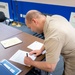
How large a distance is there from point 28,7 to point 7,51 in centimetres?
270

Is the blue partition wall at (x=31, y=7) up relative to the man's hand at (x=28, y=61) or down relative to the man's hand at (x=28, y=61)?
up

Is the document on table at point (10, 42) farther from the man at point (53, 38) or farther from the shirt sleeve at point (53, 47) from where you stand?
the shirt sleeve at point (53, 47)

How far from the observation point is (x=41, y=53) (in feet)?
4.77

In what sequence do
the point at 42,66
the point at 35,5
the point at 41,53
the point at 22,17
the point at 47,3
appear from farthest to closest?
the point at 22,17 → the point at 35,5 → the point at 47,3 → the point at 41,53 → the point at 42,66

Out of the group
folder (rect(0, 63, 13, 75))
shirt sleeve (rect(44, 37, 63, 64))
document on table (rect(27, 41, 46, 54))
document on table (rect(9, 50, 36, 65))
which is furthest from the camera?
document on table (rect(27, 41, 46, 54))

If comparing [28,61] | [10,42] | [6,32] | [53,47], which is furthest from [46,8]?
[53,47]

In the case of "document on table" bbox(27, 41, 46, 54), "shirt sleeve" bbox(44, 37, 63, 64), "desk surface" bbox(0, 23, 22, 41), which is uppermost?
"shirt sleeve" bbox(44, 37, 63, 64)

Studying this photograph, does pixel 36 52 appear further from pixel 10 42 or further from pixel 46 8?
pixel 46 8

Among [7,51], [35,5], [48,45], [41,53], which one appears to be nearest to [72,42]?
[48,45]

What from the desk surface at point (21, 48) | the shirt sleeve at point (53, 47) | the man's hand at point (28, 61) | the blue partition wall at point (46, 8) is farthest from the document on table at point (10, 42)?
the blue partition wall at point (46, 8)

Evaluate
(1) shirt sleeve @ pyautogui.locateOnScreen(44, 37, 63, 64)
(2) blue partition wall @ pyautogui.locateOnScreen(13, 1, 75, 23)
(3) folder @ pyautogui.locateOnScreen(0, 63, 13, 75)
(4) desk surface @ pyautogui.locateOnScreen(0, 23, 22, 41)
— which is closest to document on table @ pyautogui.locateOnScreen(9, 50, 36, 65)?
(3) folder @ pyautogui.locateOnScreen(0, 63, 13, 75)

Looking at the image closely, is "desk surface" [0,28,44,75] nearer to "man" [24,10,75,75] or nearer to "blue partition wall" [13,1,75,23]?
"man" [24,10,75,75]

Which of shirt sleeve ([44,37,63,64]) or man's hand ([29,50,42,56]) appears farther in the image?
man's hand ([29,50,42,56])

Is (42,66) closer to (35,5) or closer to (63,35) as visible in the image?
(63,35)
